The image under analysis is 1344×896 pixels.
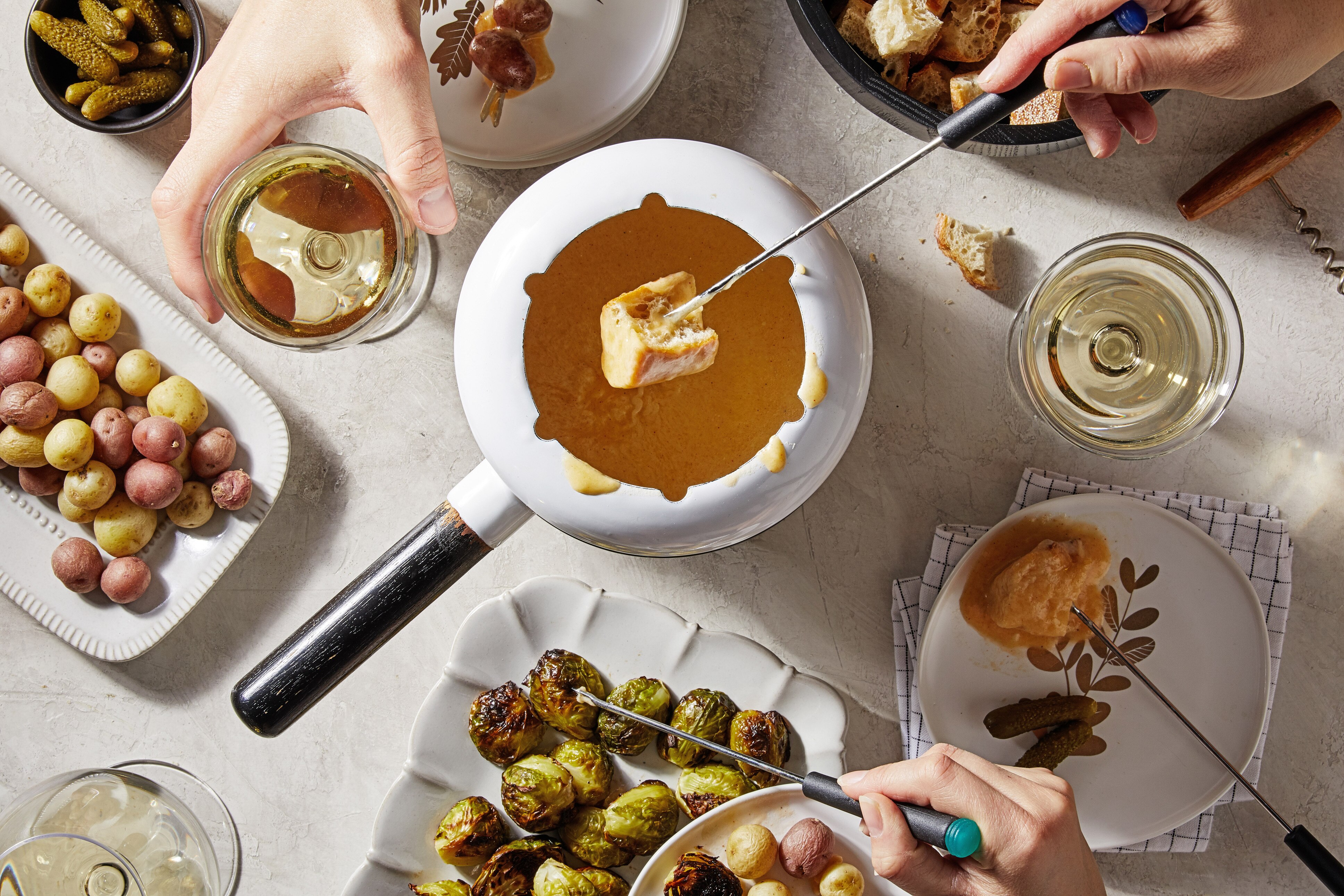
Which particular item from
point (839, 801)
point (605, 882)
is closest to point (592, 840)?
point (605, 882)

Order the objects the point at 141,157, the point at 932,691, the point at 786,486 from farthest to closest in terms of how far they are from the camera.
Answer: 1. the point at 141,157
2. the point at 932,691
3. the point at 786,486

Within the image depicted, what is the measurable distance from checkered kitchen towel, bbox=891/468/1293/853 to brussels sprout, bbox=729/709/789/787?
194 mm

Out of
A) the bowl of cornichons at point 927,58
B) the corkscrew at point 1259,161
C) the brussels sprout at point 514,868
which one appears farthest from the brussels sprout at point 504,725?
the corkscrew at point 1259,161

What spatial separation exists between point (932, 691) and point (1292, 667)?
1.94 feet

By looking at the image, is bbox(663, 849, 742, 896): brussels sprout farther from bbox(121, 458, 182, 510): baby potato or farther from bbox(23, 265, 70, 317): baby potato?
bbox(23, 265, 70, 317): baby potato

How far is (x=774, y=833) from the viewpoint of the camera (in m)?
1.24

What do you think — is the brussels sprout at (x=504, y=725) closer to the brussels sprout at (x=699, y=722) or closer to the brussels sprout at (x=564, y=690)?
the brussels sprout at (x=564, y=690)

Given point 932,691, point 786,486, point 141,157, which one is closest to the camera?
point 786,486

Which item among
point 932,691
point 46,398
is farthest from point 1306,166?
point 46,398

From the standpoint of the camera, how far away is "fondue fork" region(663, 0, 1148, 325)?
85 centimetres

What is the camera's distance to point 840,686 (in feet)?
4.45

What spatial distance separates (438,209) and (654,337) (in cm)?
39

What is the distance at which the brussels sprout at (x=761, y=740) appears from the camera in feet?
4.09

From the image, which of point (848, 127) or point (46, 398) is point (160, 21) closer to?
point (46, 398)
